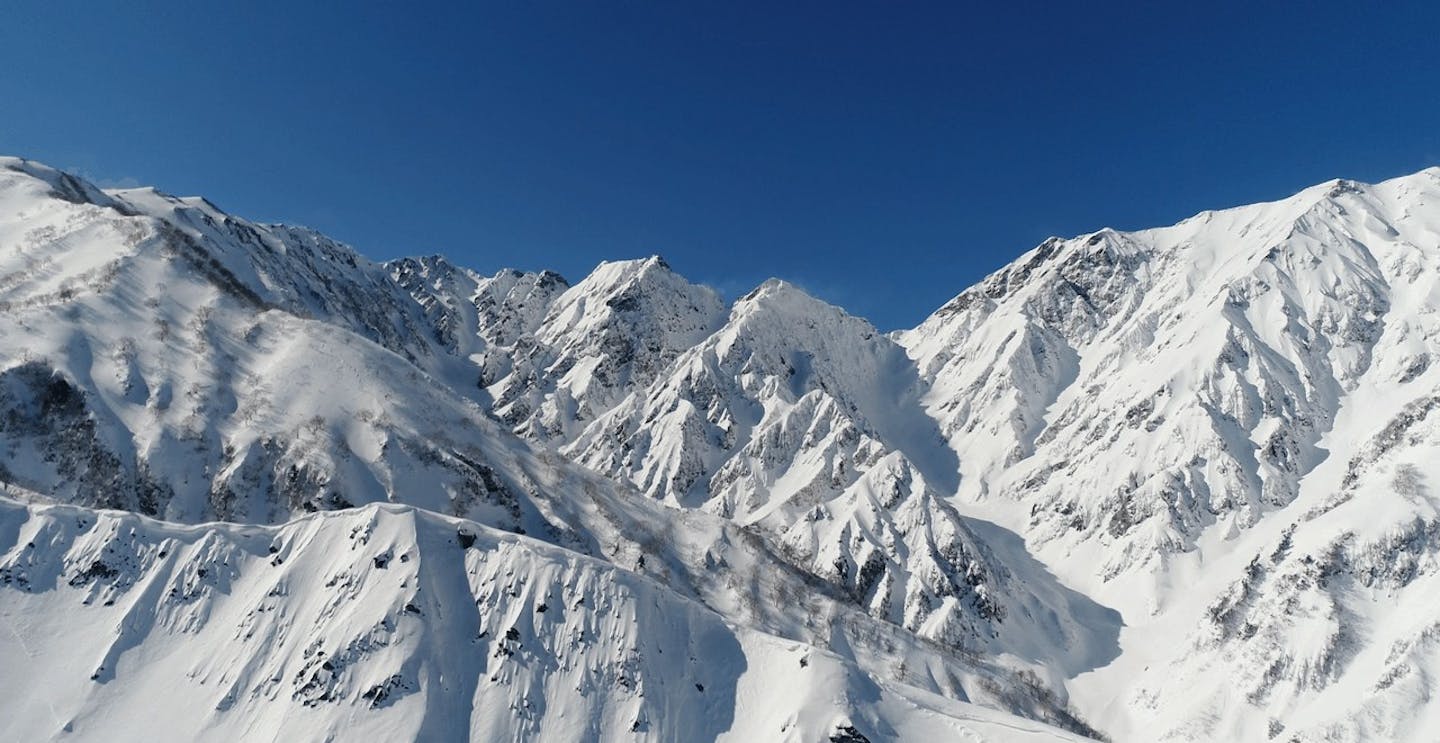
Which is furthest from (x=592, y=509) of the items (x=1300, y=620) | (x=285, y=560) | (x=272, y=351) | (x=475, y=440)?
(x=1300, y=620)

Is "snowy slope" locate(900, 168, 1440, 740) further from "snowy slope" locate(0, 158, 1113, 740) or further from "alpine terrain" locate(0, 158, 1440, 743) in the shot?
"snowy slope" locate(0, 158, 1113, 740)

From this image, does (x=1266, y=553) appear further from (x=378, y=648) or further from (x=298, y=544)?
(x=298, y=544)

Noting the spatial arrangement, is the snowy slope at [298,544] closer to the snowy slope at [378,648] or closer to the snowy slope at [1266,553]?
the snowy slope at [378,648]

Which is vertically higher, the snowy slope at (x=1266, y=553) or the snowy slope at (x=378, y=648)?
the snowy slope at (x=1266, y=553)

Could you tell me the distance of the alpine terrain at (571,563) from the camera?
61000 millimetres

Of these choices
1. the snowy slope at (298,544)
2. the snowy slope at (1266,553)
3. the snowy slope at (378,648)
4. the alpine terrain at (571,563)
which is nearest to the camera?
the snowy slope at (378,648)

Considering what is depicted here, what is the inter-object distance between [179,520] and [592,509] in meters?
53.9

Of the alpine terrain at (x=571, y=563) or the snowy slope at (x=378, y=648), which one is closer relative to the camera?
the snowy slope at (x=378, y=648)

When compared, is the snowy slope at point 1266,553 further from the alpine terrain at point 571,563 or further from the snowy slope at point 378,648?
the snowy slope at point 378,648

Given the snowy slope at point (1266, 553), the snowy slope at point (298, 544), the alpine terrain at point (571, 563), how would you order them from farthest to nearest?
the snowy slope at point (1266, 553) < the alpine terrain at point (571, 563) < the snowy slope at point (298, 544)

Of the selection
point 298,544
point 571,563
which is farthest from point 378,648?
point 571,563

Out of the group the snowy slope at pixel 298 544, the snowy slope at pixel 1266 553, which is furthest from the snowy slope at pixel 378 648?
the snowy slope at pixel 1266 553

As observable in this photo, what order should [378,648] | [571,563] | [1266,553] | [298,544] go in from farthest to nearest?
1. [1266,553]
2. [571,563]
3. [298,544]
4. [378,648]

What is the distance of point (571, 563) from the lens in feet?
240
